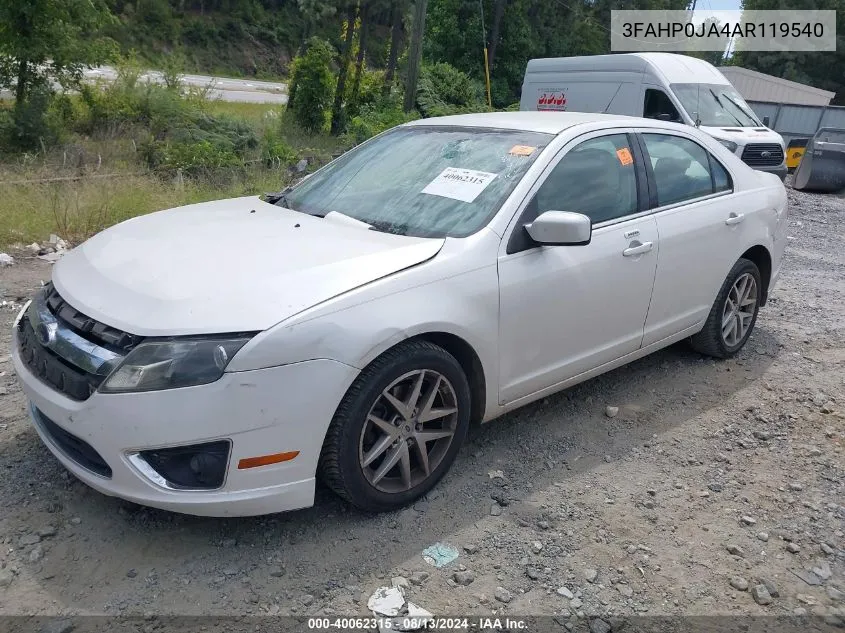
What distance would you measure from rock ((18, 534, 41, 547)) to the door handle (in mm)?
3004

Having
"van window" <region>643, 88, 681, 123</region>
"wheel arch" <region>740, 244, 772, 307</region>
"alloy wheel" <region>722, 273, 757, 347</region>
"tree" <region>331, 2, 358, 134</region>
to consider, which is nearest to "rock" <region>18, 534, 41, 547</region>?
"alloy wheel" <region>722, 273, 757, 347</region>

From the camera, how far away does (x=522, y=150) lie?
147 inches

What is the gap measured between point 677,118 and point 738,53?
40004 mm

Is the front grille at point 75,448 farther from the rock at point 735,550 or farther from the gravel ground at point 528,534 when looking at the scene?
the rock at point 735,550

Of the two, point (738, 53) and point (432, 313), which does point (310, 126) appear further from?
point (738, 53)

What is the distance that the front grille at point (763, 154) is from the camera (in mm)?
12188

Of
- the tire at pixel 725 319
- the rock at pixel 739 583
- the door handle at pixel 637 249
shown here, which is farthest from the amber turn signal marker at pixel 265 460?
the tire at pixel 725 319

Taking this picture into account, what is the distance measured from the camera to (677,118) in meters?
12.2

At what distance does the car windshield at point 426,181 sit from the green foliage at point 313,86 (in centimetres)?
1304

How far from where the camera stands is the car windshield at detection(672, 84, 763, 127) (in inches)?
494

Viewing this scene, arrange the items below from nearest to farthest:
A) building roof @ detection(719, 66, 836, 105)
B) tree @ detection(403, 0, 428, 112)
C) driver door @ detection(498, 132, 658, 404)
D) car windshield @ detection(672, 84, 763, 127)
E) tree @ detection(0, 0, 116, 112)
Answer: driver door @ detection(498, 132, 658, 404), tree @ detection(0, 0, 116, 112), car windshield @ detection(672, 84, 763, 127), tree @ detection(403, 0, 428, 112), building roof @ detection(719, 66, 836, 105)

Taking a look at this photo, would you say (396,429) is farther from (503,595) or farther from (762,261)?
(762,261)

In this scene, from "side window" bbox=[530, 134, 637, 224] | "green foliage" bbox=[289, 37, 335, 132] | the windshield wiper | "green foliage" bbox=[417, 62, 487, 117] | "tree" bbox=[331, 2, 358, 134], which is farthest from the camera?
"green foliage" bbox=[417, 62, 487, 117]

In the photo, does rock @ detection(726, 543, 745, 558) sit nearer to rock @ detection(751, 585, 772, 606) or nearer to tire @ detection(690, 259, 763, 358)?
rock @ detection(751, 585, 772, 606)
